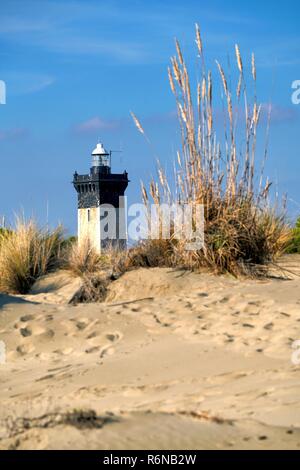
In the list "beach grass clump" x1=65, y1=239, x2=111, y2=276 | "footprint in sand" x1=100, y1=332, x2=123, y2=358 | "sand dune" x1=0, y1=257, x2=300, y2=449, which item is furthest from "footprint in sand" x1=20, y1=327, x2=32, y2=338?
"beach grass clump" x1=65, y1=239, x2=111, y2=276

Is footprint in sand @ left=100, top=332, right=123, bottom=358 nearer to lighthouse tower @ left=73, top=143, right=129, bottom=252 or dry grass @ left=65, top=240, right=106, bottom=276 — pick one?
dry grass @ left=65, top=240, right=106, bottom=276

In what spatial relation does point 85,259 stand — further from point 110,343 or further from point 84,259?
point 110,343

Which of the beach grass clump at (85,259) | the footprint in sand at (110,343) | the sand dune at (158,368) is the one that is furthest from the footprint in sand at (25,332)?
the beach grass clump at (85,259)

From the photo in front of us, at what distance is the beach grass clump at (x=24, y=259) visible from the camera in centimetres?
1028

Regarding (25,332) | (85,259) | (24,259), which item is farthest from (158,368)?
(24,259)

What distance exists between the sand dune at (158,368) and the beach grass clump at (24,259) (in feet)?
9.98

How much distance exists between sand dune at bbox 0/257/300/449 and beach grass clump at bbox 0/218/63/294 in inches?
120

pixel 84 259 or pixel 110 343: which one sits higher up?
pixel 84 259

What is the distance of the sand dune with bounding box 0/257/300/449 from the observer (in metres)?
3.27

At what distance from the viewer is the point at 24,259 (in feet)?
34.1

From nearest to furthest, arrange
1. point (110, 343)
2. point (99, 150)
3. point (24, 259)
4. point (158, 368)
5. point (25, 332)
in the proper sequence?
1. point (158, 368)
2. point (110, 343)
3. point (25, 332)
4. point (24, 259)
5. point (99, 150)

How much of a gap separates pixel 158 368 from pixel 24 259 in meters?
6.10

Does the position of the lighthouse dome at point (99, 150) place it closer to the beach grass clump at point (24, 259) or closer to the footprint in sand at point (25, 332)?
the beach grass clump at point (24, 259)

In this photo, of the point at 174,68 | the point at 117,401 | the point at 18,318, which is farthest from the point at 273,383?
the point at 174,68
